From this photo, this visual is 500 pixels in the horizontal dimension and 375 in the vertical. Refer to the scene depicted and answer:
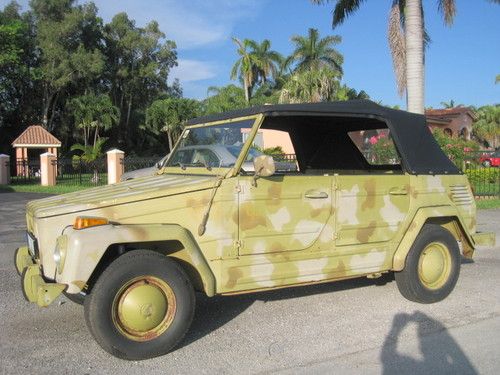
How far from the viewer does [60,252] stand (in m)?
3.86

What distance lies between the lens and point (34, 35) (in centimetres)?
4303

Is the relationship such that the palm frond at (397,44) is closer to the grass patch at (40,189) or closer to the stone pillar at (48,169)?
the grass patch at (40,189)

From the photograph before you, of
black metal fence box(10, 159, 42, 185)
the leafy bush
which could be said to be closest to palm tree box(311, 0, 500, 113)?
the leafy bush

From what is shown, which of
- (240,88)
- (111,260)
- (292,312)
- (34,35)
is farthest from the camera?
(240,88)

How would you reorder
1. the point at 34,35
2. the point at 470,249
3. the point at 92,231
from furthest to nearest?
the point at 34,35
the point at 470,249
the point at 92,231

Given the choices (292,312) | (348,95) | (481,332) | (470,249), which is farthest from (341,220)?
(348,95)

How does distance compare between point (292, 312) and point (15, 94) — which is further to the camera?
point (15, 94)

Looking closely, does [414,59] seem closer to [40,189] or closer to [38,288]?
[38,288]

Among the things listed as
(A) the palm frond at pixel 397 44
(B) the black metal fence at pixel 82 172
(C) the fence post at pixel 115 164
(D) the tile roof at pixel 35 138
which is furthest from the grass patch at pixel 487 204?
(D) the tile roof at pixel 35 138

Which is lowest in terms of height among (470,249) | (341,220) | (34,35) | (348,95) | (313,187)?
(470,249)

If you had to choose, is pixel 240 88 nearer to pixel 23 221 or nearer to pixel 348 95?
pixel 348 95

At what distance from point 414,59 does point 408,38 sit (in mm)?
627

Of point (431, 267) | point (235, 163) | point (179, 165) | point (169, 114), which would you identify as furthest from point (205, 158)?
point (169, 114)

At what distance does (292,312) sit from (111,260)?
1.97 metres
